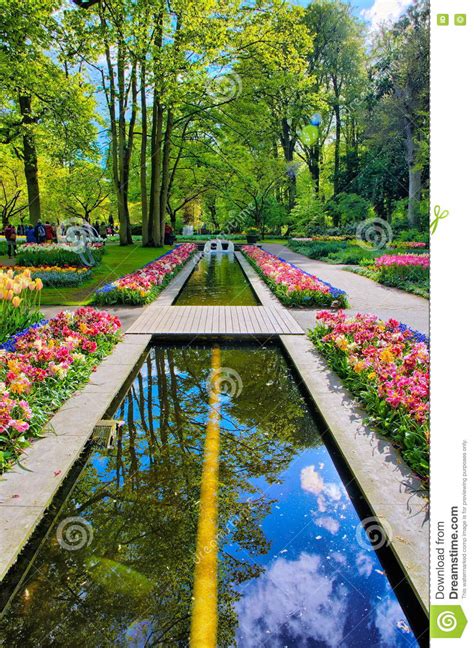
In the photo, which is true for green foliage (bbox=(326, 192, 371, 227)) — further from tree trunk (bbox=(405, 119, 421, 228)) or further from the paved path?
the paved path

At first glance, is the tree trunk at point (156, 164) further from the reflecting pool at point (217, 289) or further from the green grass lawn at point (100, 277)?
the reflecting pool at point (217, 289)

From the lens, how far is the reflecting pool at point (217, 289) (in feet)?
43.3

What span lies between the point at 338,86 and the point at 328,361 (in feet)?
169

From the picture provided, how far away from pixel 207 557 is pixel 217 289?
12.9 metres

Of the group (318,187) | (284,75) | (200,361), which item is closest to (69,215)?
(318,187)

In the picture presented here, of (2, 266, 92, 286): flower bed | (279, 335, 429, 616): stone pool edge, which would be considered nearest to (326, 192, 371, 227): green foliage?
(2, 266, 92, 286): flower bed

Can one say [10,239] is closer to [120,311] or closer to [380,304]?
[120,311]

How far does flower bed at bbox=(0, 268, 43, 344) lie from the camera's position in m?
6.15

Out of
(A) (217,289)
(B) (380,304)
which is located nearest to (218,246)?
(A) (217,289)

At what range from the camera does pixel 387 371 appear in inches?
221

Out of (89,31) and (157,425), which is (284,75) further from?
(157,425)

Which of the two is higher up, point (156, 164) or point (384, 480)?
point (156, 164)

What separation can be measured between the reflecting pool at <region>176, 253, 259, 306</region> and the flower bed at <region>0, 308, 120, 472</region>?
16.2 feet

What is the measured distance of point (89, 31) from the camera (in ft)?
63.4
